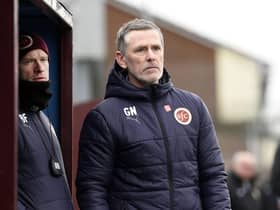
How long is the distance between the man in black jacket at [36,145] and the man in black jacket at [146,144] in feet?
0.59

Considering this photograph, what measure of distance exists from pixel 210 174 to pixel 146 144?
45cm

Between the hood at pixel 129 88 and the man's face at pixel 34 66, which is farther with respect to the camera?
the hood at pixel 129 88

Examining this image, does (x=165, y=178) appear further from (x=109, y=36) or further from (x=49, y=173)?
(x=109, y=36)

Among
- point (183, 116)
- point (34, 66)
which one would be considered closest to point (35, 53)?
point (34, 66)

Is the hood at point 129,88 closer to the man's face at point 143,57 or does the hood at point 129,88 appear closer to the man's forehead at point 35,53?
the man's face at point 143,57

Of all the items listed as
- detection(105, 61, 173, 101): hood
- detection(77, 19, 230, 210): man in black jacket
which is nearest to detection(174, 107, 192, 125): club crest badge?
detection(77, 19, 230, 210): man in black jacket

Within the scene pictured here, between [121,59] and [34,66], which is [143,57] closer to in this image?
[121,59]

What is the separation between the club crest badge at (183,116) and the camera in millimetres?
6520

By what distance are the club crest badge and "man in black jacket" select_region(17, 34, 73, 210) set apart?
0.72 metres

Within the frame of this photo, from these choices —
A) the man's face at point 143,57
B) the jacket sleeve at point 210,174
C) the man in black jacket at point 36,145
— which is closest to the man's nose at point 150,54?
the man's face at point 143,57

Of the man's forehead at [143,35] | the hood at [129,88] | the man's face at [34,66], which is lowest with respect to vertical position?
the hood at [129,88]

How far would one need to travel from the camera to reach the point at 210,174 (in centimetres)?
655

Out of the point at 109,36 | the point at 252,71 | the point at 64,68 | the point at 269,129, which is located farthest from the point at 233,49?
the point at 64,68

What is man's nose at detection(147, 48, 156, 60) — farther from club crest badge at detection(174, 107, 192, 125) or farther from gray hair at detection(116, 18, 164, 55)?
club crest badge at detection(174, 107, 192, 125)
